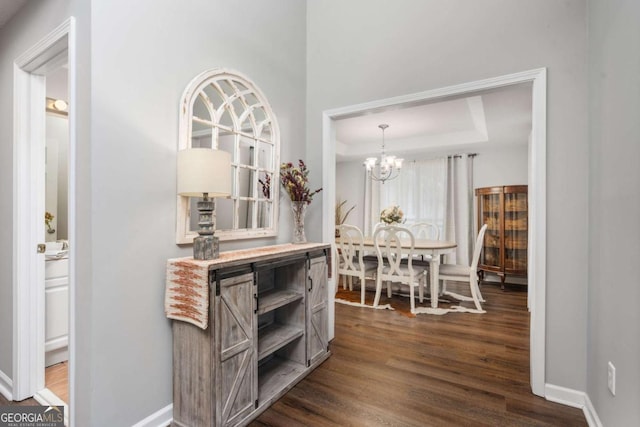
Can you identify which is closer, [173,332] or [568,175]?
[173,332]

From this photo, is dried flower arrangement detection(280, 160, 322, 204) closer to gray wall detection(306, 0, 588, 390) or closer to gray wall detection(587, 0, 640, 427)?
gray wall detection(306, 0, 588, 390)

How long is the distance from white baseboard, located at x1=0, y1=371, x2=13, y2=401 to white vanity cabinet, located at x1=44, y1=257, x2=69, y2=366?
10.8 inches

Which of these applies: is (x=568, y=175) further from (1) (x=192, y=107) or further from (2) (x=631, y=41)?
(1) (x=192, y=107)

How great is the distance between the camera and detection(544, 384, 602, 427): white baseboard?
1.78 metres

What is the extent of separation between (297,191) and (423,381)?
1.67 m

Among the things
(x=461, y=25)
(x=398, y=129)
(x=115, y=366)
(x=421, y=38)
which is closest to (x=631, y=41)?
(x=461, y=25)

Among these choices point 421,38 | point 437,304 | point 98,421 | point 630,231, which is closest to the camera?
Answer: point 630,231

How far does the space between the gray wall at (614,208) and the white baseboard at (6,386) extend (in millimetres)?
3240

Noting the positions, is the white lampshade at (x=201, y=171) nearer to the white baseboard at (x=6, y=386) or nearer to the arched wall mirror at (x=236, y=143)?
the arched wall mirror at (x=236, y=143)

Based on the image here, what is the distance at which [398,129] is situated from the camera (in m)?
4.96

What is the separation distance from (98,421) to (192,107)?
5.39 ft

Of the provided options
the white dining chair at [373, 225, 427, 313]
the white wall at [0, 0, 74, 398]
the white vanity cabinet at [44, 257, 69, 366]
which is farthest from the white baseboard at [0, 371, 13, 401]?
the white dining chair at [373, 225, 427, 313]

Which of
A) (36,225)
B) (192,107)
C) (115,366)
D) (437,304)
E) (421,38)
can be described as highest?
(421,38)

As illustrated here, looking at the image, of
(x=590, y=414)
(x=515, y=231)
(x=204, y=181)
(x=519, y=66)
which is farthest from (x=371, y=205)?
(x=204, y=181)
